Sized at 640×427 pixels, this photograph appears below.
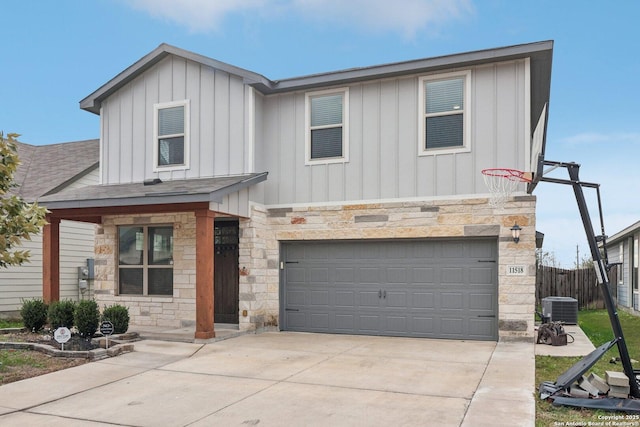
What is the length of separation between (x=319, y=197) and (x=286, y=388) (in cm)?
535

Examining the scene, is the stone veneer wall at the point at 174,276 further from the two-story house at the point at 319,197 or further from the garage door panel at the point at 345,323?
the garage door panel at the point at 345,323

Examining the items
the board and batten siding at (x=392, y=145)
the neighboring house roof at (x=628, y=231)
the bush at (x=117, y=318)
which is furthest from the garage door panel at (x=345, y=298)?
the neighboring house roof at (x=628, y=231)

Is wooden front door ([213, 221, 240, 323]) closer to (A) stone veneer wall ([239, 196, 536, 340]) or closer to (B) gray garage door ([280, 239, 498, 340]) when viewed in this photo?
(A) stone veneer wall ([239, 196, 536, 340])

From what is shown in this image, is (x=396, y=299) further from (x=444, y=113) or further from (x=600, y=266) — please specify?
(x=600, y=266)

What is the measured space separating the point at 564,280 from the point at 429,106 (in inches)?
458

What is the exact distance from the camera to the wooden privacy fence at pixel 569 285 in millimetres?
18828

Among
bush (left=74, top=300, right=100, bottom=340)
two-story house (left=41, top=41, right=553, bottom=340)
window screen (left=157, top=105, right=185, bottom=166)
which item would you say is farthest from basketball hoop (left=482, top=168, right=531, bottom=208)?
bush (left=74, top=300, right=100, bottom=340)

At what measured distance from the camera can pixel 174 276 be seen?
1177 centimetres

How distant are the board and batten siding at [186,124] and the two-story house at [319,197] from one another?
33 millimetres

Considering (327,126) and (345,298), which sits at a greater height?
(327,126)

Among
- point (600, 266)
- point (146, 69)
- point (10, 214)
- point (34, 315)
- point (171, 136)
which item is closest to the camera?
point (600, 266)

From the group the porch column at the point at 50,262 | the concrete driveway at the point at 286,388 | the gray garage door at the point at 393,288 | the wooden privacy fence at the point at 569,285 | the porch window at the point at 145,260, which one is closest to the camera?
the concrete driveway at the point at 286,388

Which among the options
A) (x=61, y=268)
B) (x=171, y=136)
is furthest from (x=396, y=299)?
(x=61, y=268)

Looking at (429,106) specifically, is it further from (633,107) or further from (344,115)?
(633,107)
